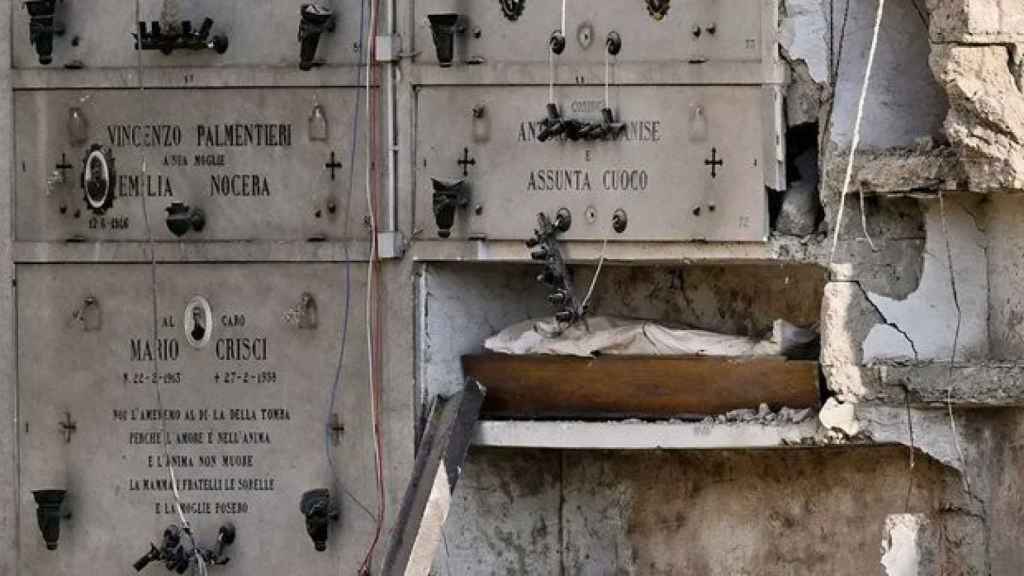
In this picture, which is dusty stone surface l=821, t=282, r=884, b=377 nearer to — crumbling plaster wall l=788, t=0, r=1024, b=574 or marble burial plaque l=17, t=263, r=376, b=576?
crumbling plaster wall l=788, t=0, r=1024, b=574

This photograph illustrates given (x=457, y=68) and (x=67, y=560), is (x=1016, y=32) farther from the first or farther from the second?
(x=67, y=560)

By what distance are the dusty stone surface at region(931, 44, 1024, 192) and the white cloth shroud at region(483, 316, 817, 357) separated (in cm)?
143

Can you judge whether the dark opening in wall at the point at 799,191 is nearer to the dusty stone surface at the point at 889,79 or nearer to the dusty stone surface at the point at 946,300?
the dusty stone surface at the point at 889,79

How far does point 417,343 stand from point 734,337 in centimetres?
148

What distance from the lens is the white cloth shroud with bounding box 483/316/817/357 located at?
12664 millimetres

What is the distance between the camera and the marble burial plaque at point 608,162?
12.4 meters

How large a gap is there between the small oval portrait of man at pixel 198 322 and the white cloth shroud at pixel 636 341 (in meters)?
1.33

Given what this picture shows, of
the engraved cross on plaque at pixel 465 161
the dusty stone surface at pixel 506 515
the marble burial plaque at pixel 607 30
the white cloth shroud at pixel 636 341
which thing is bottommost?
the dusty stone surface at pixel 506 515

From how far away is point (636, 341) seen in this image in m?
12.8

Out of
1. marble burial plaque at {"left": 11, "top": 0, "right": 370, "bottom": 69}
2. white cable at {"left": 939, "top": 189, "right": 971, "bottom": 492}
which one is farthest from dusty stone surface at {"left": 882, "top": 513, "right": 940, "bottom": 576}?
marble burial plaque at {"left": 11, "top": 0, "right": 370, "bottom": 69}

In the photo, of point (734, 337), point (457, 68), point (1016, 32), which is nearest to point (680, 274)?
point (734, 337)

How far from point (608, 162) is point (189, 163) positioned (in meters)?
2.02

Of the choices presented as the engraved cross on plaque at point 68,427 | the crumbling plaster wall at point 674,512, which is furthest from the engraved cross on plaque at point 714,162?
the engraved cross on plaque at point 68,427

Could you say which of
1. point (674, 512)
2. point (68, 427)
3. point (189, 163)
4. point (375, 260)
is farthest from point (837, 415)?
point (68, 427)
